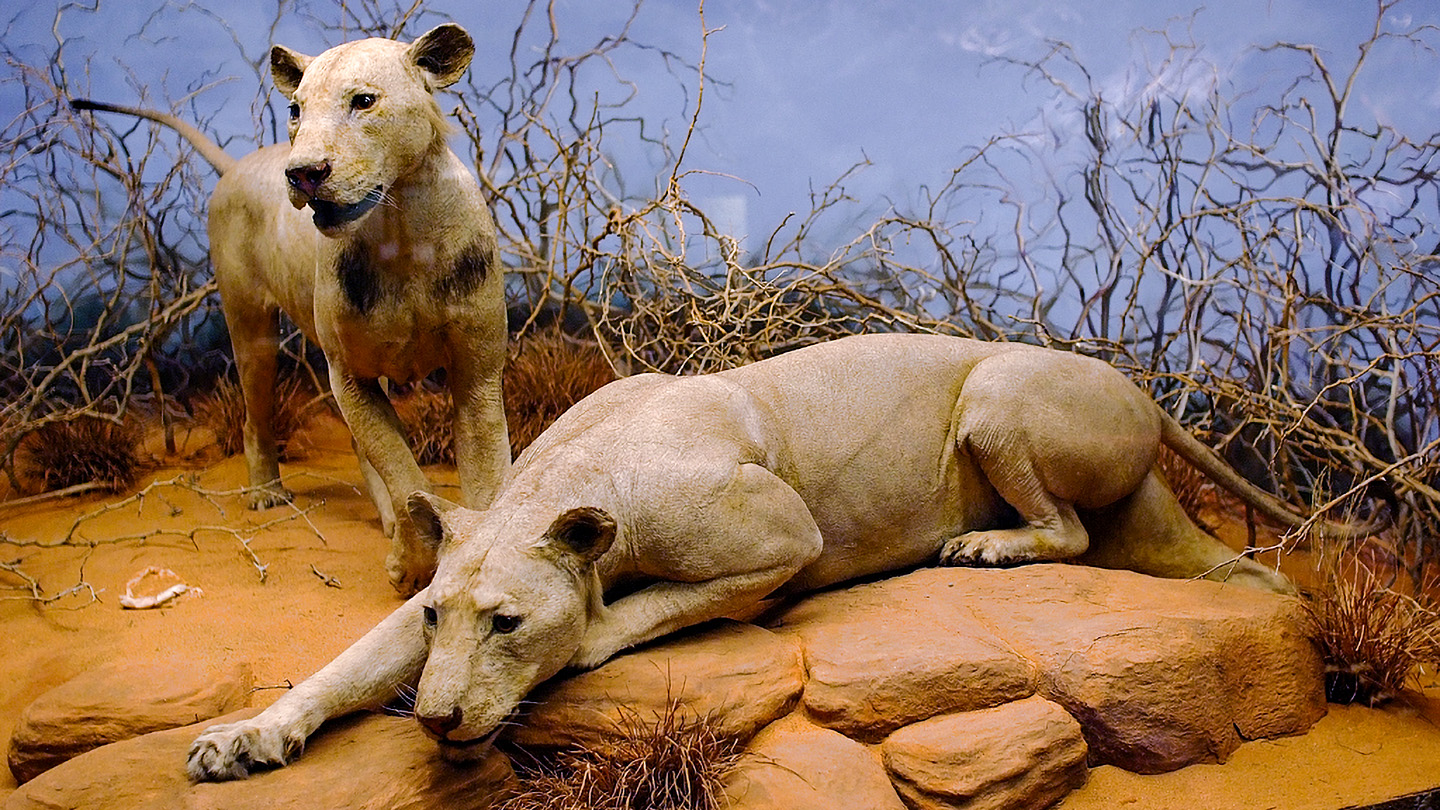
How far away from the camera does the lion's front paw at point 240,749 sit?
2277mm

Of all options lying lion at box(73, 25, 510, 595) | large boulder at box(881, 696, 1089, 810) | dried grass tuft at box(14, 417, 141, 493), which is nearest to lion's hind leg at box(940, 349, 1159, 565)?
large boulder at box(881, 696, 1089, 810)

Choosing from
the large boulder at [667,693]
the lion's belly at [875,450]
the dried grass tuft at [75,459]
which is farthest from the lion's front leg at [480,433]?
the dried grass tuft at [75,459]

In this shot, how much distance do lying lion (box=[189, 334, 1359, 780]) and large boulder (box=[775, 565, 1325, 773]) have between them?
283 mm

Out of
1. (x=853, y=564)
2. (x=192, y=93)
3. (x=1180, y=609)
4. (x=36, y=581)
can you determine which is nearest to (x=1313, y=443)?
(x=1180, y=609)

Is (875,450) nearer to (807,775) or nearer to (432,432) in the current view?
(807,775)

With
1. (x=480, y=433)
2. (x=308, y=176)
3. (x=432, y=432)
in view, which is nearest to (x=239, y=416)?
(x=432, y=432)

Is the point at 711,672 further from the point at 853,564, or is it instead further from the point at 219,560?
the point at 219,560

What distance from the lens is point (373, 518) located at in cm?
494

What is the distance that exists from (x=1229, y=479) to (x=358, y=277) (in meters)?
3.52

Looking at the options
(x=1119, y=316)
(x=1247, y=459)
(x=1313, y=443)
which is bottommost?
(x=1247, y=459)

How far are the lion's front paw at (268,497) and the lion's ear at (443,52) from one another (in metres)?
2.61

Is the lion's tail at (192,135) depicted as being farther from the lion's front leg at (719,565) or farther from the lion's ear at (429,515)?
the lion's front leg at (719,565)

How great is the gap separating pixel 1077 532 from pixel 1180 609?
2.03ft

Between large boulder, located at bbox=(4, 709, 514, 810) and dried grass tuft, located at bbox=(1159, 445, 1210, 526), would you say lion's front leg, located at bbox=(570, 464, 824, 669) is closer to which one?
large boulder, located at bbox=(4, 709, 514, 810)
